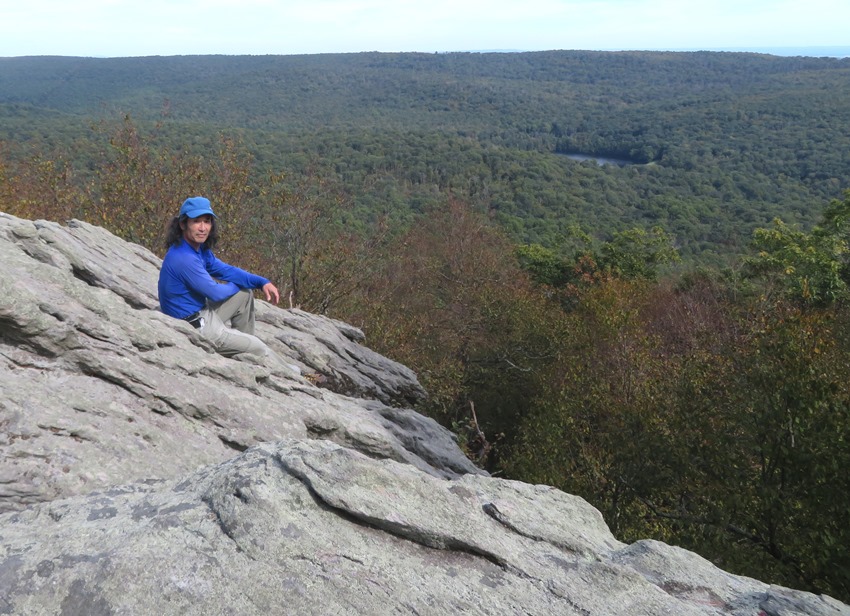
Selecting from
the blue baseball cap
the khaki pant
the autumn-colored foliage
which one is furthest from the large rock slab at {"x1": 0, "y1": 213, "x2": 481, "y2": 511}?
the autumn-colored foliage

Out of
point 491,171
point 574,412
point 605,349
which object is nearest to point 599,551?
point 574,412

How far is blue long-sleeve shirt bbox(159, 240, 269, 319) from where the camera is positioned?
8008 mm

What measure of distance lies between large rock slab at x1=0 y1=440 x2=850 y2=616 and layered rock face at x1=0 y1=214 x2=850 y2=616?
0.01m

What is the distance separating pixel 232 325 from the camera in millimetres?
9422

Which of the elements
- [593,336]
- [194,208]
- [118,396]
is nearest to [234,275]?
[194,208]

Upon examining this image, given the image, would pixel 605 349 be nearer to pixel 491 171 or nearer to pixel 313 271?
pixel 313 271

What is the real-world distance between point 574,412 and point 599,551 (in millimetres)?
8856

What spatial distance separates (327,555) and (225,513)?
2.68 ft

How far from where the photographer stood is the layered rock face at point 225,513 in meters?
3.94

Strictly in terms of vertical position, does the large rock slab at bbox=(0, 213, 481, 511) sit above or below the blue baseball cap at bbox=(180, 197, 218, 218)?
below

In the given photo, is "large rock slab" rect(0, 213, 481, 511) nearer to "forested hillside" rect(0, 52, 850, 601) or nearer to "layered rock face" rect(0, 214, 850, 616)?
"layered rock face" rect(0, 214, 850, 616)

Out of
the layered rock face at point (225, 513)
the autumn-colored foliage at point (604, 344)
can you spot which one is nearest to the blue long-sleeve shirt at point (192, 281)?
the layered rock face at point (225, 513)

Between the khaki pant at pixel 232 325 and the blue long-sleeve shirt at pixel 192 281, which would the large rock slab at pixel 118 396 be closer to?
the khaki pant at pixel 232 325

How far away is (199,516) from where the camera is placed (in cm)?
446
